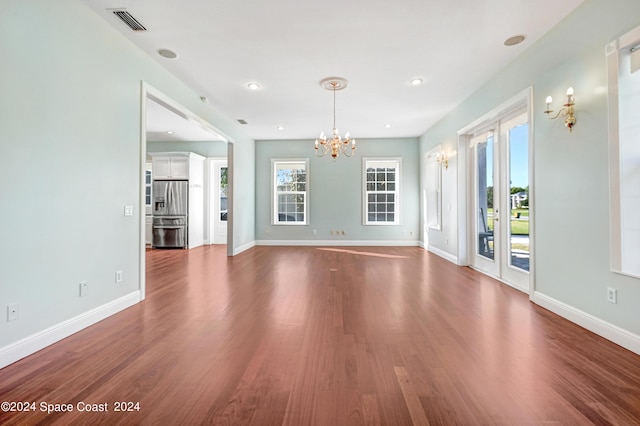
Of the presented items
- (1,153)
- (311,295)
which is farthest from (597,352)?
(1,153)

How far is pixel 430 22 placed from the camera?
9.61 ft

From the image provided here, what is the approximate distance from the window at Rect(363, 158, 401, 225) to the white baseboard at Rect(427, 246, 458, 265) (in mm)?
1432

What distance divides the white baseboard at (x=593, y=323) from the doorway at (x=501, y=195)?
1.10 ft

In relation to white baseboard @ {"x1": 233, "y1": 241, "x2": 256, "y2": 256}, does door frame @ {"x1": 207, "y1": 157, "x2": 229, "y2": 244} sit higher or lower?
higher

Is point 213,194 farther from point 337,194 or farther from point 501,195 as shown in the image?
point 501,195

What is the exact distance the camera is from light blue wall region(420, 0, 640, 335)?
2.41 m

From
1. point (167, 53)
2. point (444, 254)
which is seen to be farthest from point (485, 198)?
point (167, 53)

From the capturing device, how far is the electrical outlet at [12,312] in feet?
6.70

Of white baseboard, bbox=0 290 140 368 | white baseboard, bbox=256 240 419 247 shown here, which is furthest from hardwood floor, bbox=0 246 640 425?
white baseboard, bbox=256 240 419 247

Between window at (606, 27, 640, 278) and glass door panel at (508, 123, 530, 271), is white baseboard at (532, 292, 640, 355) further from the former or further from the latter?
glass door panel at (508, 123, 530, 271)

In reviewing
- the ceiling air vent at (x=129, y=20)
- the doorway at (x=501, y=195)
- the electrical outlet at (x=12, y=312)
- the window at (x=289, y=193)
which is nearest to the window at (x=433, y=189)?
the doorway at (x=501, y=195)

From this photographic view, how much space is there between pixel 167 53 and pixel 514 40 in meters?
3.89

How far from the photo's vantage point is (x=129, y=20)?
289 cm

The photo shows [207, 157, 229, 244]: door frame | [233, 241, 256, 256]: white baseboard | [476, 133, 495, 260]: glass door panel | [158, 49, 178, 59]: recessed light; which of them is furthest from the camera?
[207, 157, 229, 244]: door frame
